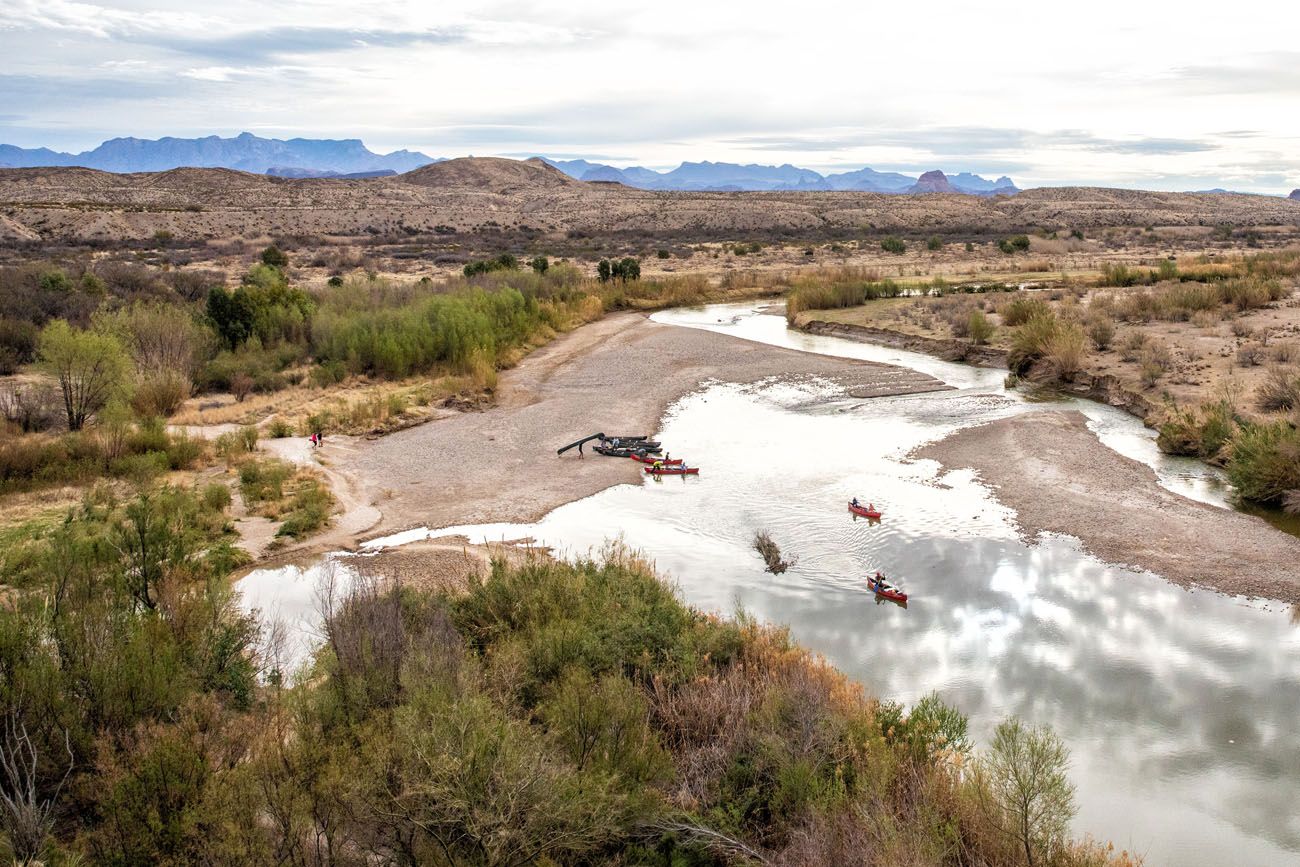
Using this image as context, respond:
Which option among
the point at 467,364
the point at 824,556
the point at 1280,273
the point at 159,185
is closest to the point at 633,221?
the point at 159,185

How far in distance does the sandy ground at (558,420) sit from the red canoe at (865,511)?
4.98 meters

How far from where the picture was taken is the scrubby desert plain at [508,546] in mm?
6648

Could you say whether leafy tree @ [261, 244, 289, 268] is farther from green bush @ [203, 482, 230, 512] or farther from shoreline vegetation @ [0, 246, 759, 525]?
green bush @ [203, 482, 230, 512]

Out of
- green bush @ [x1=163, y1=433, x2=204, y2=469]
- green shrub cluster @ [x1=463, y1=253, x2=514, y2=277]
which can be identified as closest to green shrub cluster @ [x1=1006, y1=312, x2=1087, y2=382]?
green bush @ [x1=163, y1=433, x2=204, y2=469]

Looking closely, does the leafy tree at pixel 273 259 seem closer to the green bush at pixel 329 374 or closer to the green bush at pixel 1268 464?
the green bush at pixel 329 374

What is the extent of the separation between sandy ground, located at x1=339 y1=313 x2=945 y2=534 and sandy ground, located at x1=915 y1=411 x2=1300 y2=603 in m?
7.00

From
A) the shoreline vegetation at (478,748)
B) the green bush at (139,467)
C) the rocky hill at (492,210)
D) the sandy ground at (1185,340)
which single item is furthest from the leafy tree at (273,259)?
the shoreline vegetation at (478,748)

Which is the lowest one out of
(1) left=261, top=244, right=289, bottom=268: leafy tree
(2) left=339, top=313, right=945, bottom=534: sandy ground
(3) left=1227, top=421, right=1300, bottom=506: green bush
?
(2) left=339, top=313, right=945, bottom=534: sandy ground

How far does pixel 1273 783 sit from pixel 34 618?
467 inches

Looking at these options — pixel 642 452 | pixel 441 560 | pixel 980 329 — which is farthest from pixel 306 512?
pixel 980 329

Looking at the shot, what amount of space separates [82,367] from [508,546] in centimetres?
1198

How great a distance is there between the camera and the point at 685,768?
26.2 ft

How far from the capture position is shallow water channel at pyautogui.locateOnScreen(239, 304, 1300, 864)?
344 inches

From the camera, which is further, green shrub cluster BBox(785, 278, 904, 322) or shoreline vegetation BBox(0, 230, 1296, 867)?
green shrub cluster BBox(785, 278, 904, 322)
